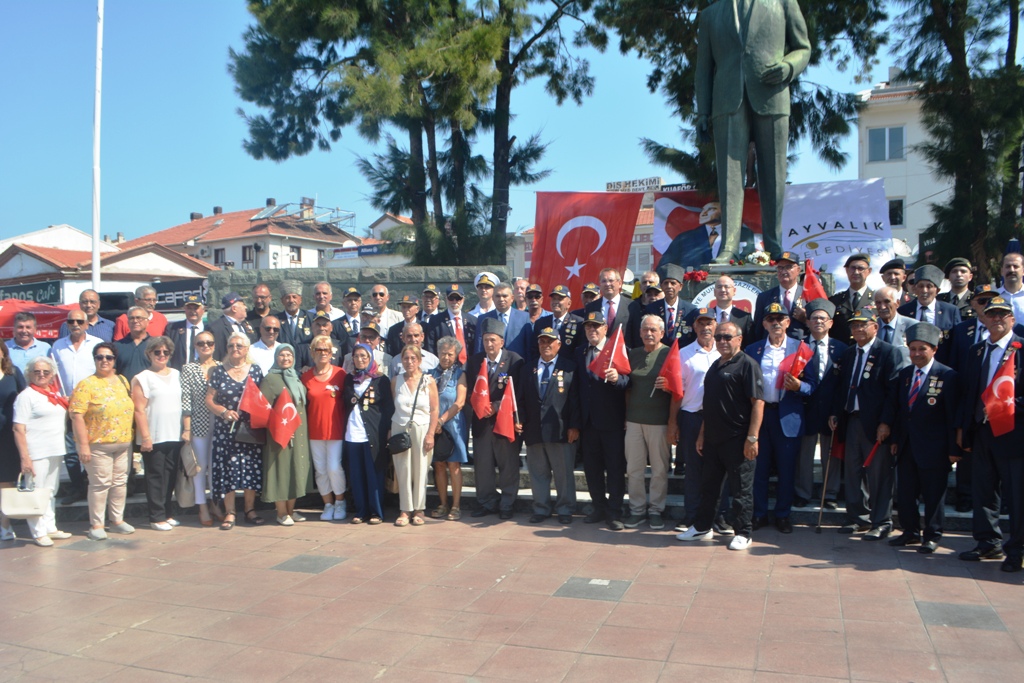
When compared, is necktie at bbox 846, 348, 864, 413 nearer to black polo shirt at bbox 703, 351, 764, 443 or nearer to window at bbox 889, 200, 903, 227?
black polo shirt at bbox 703, 351, 764, 443

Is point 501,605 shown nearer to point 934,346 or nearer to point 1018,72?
point 934,346

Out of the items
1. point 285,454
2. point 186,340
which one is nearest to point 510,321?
point 285,454

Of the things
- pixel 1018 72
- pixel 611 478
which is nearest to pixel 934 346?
pixel 611 478

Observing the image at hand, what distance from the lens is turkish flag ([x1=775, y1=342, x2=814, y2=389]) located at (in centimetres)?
608

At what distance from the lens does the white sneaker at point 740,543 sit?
5.73m

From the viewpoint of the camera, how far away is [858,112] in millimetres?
13945

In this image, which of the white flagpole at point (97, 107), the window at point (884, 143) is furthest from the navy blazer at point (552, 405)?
the window at point (884, 143)

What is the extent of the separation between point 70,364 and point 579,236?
6.22m

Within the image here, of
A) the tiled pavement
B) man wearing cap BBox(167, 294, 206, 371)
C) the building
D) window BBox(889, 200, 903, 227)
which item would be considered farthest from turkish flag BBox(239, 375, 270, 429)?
window BBox(889, 200, 903, 227)

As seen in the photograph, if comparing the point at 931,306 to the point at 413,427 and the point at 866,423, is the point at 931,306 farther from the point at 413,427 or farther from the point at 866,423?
the point at 413,427

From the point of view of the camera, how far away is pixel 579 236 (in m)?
11.0

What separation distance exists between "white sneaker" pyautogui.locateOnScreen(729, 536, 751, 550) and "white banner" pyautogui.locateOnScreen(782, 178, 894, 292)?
730 centimetres

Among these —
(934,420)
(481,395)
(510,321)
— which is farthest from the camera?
(510,321)

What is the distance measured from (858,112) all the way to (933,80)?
2560 mm
